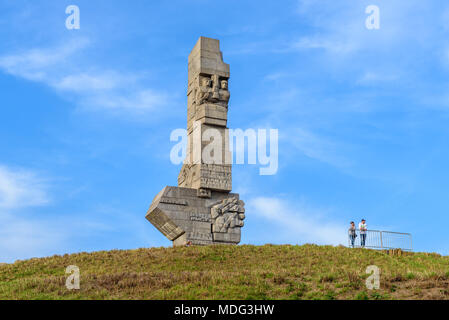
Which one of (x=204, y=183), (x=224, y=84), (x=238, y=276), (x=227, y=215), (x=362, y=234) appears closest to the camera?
(x=238, y=276)

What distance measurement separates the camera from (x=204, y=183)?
83.8ft

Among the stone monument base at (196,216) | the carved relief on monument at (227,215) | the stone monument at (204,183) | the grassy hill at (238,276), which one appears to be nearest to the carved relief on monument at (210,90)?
the stone monument at (204,183)

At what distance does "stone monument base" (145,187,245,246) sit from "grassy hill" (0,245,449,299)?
243cm

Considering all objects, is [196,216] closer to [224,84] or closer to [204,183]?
[204,183]

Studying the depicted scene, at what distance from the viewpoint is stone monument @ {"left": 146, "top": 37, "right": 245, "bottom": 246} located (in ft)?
82.1

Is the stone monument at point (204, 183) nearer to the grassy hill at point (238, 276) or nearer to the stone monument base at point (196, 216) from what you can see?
the stone monument base at point (196, 216)

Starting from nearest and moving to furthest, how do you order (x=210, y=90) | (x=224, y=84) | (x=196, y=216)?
(x=196, y=216) → (x=210, y=90) → (x=224, y=84)

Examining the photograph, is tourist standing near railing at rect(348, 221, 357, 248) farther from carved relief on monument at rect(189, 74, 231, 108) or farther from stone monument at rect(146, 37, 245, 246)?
carved relief on monument at rect(189, 74, 231, 108)

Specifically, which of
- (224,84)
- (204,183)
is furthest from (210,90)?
(204,183)

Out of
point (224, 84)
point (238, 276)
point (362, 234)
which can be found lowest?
→ point (238, 276)

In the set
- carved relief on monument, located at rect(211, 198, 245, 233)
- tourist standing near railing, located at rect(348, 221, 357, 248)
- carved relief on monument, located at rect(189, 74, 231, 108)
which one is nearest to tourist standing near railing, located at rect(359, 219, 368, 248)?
tourist standing near railing, located at rect(348, 221, 357, 248)

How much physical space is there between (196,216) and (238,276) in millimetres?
9611
